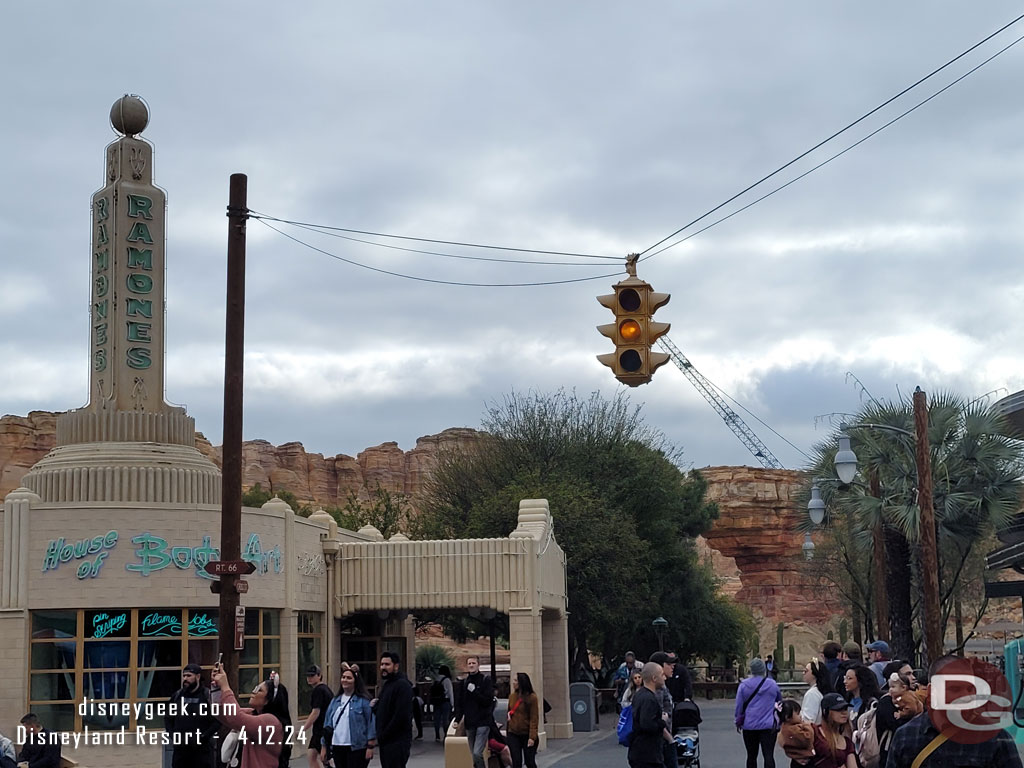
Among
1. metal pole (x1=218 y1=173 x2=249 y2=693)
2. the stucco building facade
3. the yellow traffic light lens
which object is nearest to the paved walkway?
the stucco building facade

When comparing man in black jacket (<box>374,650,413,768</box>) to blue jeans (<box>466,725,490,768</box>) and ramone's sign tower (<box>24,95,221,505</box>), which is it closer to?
blue jeans (<box>466,725,490,768</box>)

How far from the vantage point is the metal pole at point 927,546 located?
2056 cm

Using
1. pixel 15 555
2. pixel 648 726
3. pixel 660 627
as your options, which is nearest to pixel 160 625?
pixel 15 555

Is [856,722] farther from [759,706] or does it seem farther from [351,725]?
[351,725]

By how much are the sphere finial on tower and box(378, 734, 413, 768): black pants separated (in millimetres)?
17237

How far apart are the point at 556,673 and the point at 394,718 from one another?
16797mm

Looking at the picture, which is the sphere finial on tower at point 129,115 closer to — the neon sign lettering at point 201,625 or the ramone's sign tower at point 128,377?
the ramone's sign tower at point 128,377

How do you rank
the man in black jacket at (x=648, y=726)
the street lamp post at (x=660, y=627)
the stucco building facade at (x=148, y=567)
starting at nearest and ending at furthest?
the man in black jacket at (x=648, y=726) < the stucco building facade at (x=148, y=567) < the street lamp post at (x=660, y=627)

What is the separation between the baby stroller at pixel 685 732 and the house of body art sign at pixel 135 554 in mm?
8809

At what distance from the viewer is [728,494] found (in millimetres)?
114750

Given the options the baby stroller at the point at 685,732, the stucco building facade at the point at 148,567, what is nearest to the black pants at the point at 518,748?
the baby stroller at the point at 685,732

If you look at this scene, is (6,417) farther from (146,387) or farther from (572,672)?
(146,387)

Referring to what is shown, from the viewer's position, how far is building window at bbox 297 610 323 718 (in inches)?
1027

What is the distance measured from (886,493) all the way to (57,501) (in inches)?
749
